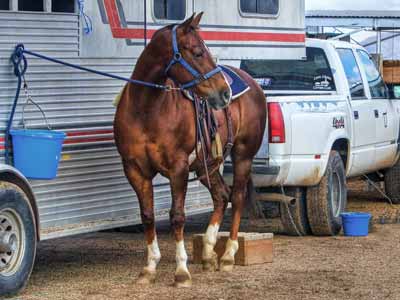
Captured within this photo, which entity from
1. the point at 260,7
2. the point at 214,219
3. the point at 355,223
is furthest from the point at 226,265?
the point at 260,7

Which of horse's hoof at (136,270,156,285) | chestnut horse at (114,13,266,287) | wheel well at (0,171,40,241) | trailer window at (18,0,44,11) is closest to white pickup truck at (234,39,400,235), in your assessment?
chestnut horse at (114,13,266,287)

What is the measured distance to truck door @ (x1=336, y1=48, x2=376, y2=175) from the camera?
40.3 ft

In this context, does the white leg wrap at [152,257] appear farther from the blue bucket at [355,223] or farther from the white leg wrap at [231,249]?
the blue bucket at [355,223]

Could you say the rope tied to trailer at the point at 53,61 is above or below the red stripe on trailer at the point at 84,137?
above

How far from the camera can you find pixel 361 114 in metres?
12.4

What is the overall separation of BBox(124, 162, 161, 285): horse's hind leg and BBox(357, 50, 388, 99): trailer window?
4986 mm

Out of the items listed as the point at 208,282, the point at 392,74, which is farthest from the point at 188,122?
the point at 392,74

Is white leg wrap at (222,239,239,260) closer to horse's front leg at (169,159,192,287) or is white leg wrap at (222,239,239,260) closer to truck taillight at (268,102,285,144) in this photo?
horse's front leg at (169,159,192,287)

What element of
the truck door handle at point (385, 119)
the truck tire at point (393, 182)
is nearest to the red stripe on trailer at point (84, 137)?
the truck door handle at point (385, 119)

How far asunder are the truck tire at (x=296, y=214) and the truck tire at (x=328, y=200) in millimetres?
73

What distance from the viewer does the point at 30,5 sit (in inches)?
332

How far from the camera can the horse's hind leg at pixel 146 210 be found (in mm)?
8586

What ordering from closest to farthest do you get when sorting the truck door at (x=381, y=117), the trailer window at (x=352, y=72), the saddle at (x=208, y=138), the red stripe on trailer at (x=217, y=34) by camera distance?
the saddle at (x=208, y=138), the red stripe on trailer at (x=217, y=34), the trailer window at (x=352, y=72), the truck door at (x=381, y=117)

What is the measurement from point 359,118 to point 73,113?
4.60 m
